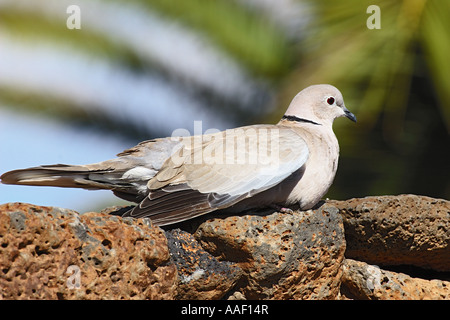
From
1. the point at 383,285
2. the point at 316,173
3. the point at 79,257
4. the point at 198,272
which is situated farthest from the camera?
the point at 316,173

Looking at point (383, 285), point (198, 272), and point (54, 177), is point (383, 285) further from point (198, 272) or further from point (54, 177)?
point (54, 177)

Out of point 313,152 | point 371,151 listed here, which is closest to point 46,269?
point 313,152

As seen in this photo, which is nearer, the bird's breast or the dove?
the dove

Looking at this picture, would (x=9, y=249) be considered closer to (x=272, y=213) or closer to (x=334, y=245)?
(x=272, y=213)

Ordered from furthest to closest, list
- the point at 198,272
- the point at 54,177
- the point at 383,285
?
the point at 54,177 → the point at 383,285 → the point at 198,272

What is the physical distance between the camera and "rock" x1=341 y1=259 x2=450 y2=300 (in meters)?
3.97

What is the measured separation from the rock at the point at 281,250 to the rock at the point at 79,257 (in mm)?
417

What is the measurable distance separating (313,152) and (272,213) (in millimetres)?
685

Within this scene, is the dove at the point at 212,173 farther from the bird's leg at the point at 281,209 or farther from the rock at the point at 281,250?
the rock at the point at 281,250

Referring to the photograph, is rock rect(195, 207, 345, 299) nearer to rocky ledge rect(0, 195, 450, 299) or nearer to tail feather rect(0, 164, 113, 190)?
rocky ledge rect(0, 195, 450, 299)

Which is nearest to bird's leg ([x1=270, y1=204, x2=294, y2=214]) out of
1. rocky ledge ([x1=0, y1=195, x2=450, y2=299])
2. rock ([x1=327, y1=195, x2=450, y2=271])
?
rocky ledge ([x1=0, y1=195, x2=450, y2=299])

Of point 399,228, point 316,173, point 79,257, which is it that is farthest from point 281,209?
point 79,257

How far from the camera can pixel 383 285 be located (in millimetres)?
3990

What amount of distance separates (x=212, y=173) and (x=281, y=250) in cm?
80
